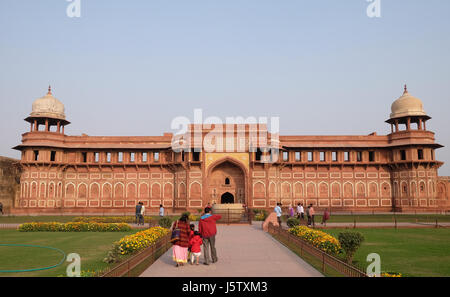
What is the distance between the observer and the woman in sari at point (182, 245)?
8.75m

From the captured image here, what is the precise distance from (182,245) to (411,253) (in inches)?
296

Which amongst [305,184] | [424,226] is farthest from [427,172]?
[424,226]

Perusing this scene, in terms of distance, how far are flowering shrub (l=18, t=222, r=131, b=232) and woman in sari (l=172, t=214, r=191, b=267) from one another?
33.9 feet

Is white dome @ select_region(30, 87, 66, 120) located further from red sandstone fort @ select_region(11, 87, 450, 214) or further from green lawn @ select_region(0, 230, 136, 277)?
green lawn @ select_region(0, 230, 136, 277)

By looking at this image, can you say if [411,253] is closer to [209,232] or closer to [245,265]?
[245,265]

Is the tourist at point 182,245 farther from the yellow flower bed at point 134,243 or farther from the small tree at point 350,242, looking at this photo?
the small tree at point 350,242

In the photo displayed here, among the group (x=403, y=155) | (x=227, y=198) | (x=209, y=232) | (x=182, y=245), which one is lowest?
(x=182, y=245)

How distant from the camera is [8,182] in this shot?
39.4 m

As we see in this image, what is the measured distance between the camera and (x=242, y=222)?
70.9 ft

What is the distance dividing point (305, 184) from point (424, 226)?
17.5 m

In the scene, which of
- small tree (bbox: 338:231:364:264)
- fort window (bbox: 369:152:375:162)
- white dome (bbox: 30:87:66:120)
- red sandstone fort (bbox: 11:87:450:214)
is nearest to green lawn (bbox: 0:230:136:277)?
small tree (bbox: 338:231:364:264)

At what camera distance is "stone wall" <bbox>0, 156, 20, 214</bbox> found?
38.2 m

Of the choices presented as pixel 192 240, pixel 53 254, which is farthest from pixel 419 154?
pixel 53 254
